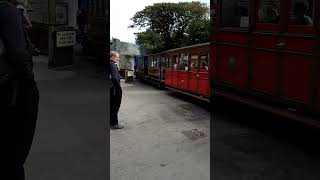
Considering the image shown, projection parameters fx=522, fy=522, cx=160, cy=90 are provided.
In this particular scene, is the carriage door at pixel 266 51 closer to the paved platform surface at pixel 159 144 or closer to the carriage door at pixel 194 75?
the paved platform surface at pixel 159 144

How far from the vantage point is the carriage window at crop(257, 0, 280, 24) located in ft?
20.0

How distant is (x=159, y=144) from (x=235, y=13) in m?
2.50

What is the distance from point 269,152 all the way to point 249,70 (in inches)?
58.5

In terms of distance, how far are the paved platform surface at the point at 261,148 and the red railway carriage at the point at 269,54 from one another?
12.5 inches

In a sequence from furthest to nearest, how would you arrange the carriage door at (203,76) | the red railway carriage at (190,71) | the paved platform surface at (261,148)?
the carriage door at (203,76)
the red railway carriage at (190,71)
the paved platform surface at (261,148)

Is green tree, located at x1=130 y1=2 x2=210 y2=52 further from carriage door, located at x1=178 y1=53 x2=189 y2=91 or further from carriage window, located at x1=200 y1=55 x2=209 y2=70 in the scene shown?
carriage door, located at x1=178 y1=53 x2=189 y2=91

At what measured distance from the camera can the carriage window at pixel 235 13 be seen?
Answer: 272 inches

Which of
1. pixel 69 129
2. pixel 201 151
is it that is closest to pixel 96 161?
pixel 201 151

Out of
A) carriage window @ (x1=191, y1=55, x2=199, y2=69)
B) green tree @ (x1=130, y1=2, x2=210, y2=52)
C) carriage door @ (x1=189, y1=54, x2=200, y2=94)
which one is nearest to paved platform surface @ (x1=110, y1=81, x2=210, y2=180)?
green tree @ (x1=130, y1=2, x2=210, y2=52)

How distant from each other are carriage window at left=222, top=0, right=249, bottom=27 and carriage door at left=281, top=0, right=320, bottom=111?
3.49ft

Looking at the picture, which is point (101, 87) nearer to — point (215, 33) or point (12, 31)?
point (215, 33)

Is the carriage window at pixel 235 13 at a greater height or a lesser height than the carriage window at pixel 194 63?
greater

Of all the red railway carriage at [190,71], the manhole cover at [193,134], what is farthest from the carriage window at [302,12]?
the red railway carriage at [190,71]

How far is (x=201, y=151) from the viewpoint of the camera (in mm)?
5383
